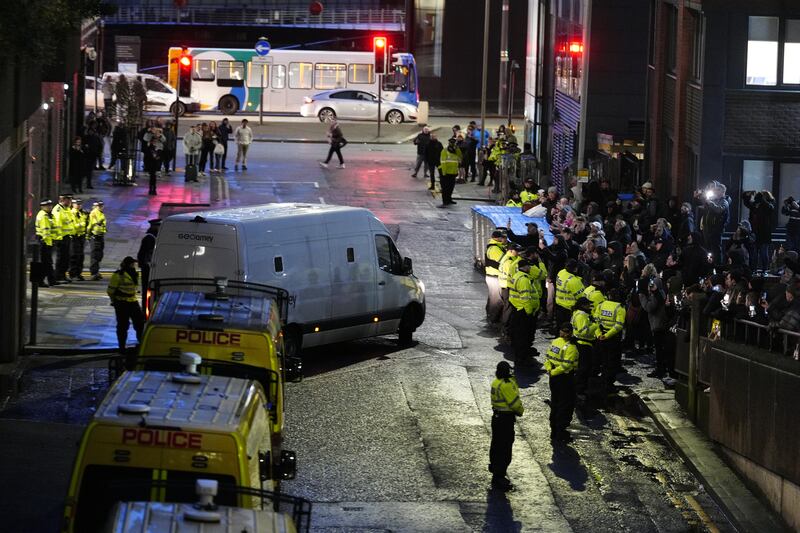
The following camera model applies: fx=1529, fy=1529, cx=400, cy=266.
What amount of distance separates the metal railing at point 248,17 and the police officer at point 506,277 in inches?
1978

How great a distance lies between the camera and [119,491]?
9.95 m

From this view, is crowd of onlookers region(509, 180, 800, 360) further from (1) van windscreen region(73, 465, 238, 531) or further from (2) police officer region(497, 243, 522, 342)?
(1) van windscreen region(73, 465, 238, 531)

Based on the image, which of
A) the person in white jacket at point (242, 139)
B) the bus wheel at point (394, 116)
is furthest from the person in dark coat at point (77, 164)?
the bus wheel at point (394, 116)

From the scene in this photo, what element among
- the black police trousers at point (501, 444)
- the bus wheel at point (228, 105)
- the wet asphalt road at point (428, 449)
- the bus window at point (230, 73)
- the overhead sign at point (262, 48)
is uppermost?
the overhead sign at point (262, 48)

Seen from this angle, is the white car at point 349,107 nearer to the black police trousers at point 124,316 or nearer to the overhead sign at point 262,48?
the overhead sign at point 262,48

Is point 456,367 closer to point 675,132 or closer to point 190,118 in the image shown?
point 675,132

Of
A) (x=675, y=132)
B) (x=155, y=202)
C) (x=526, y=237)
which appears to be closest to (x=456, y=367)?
(x=526, y=237)

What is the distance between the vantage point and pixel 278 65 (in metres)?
60.6

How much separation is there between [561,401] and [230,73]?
44.2 metres

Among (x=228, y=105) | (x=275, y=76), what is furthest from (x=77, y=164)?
(x=275, y=76)

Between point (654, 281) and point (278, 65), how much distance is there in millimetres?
40396

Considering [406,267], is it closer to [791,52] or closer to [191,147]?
[791,52]

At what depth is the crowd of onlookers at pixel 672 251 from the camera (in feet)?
66.9

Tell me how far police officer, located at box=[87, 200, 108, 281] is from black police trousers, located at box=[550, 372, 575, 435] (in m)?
11.9
